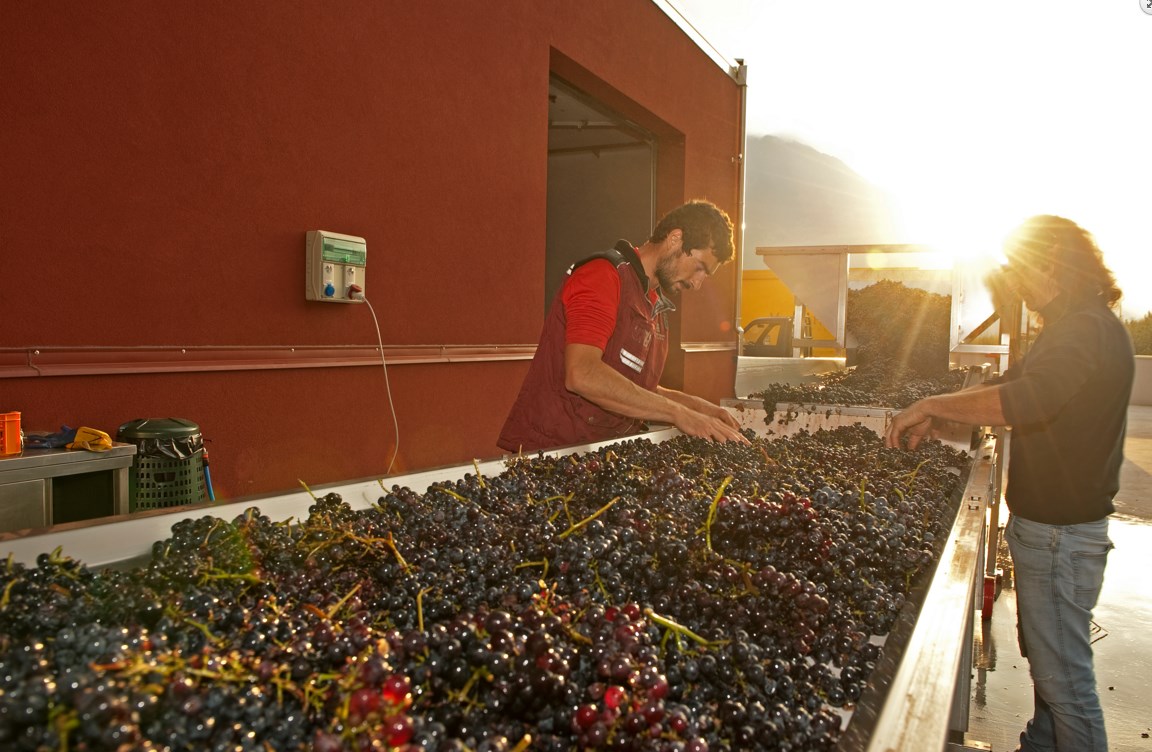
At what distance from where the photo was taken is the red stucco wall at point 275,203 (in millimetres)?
2459

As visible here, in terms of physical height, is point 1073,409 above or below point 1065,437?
above

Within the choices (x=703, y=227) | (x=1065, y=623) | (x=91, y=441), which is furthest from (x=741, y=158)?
(x=91, y=441)

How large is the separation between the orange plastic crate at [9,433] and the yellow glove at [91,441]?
0.46ft

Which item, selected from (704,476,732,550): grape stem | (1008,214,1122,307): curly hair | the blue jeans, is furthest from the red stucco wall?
the blue jeans

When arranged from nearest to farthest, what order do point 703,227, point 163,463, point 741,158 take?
point 163,463, point 703,227, point 741,158

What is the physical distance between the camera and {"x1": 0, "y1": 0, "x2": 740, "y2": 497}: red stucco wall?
2.46m

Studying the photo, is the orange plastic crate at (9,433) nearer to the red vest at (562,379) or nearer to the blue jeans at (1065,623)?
the red vest at (562,379)

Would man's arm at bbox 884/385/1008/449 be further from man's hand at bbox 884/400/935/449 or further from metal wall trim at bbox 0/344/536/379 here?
metal wall trim at bbox 0/344/536/379

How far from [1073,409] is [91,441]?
3.24 m

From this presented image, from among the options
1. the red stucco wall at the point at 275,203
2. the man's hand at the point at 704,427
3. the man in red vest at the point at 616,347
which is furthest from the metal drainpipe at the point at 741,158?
the man's hand at the point at 704,427

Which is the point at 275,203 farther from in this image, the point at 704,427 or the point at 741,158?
the point at 741,158

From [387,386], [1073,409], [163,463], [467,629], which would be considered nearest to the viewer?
[467,629]

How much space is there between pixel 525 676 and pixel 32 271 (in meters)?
2.51

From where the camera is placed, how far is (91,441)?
2244 millimetres
